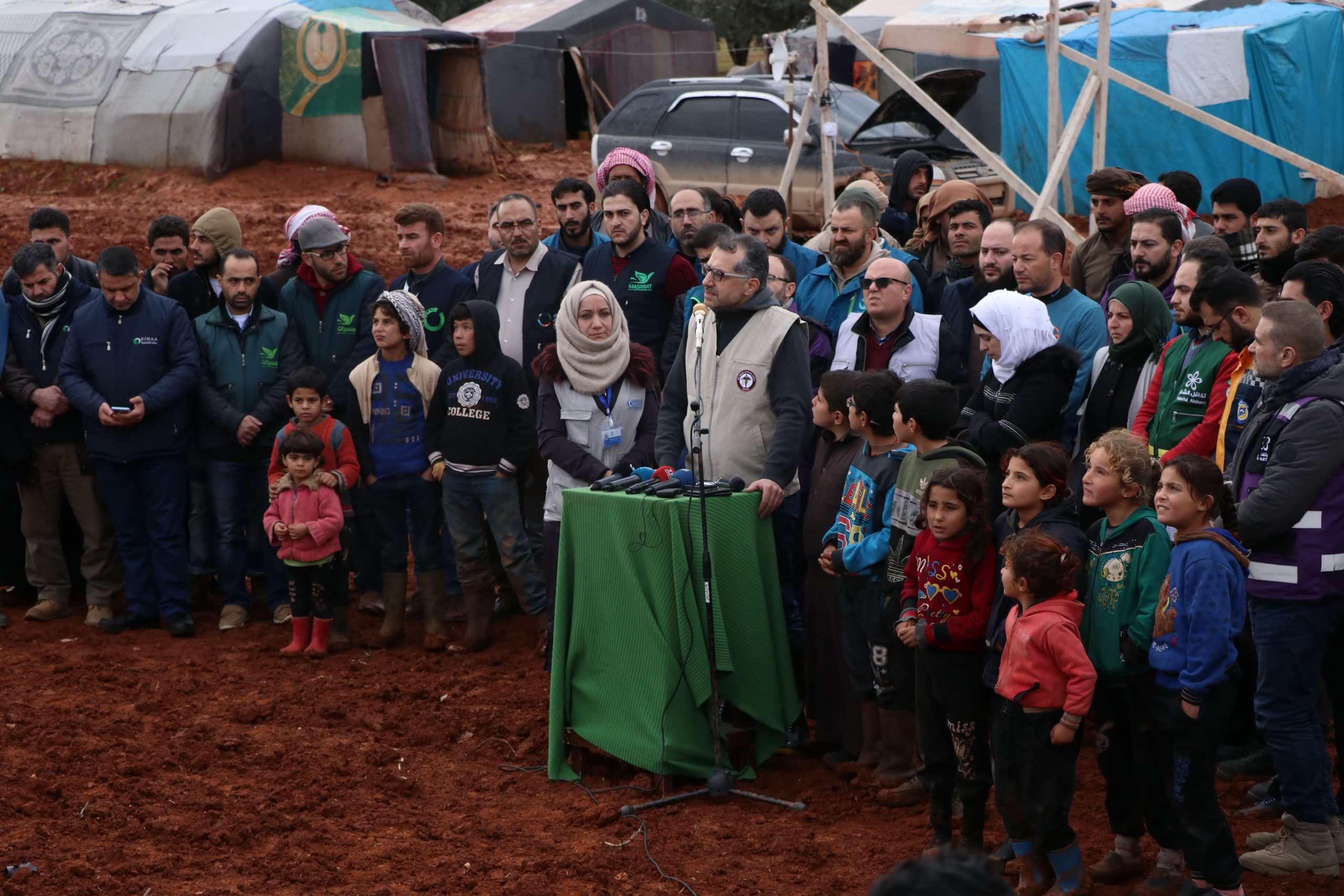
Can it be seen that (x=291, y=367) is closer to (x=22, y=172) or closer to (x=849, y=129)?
(x=849, y=129)

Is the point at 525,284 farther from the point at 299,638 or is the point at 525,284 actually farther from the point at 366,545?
the point at 299,638

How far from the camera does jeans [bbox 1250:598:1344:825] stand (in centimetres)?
465

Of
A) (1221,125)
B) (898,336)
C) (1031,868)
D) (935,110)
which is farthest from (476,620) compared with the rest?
(1221,125)

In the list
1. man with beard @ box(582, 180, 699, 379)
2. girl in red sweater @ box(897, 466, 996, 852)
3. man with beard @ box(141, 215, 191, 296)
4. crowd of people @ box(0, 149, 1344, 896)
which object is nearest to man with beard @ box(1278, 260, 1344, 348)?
crowd of people @ box(0, 149, 1344, 896)

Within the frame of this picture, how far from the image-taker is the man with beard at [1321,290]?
5.25 metres

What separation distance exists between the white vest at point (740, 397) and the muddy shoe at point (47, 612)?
184 inches

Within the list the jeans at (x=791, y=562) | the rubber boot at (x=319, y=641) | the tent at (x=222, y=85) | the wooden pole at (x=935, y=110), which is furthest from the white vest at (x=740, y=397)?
the tent at (x=222, y=85)

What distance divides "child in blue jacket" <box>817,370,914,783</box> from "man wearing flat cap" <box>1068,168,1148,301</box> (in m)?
2.13

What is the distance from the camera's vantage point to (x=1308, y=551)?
4609mm

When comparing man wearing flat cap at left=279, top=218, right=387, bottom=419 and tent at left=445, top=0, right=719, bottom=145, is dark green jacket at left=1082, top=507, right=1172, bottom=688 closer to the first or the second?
man wearing flat cap at left=279, top=218, right=387, bottom=419

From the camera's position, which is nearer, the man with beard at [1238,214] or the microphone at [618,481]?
the microphone at [618,481]

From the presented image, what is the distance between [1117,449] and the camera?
448 centimetres

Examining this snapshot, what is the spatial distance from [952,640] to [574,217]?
4.29m

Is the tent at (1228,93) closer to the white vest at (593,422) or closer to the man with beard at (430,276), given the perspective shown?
the man with beard at (430,276)
